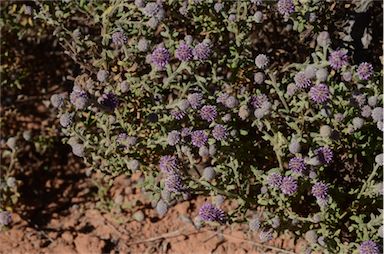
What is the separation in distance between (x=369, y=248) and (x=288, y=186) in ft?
1.25

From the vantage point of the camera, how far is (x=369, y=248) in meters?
2.48

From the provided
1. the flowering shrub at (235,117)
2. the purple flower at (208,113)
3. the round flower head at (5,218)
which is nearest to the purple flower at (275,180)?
the flowering shrub at (235,117)

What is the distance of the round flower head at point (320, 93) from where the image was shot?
8.21ft

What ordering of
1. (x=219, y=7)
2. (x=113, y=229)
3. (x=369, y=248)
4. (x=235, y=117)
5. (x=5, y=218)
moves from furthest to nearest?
(x=113, y=229)
(x=5, y=218)
(x=235, y=117)
(x=219, y=7)
(x=369, y=248)

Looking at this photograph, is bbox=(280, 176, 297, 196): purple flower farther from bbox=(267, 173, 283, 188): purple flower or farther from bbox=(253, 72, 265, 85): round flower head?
bbox=(253, 72, 265, 85): round flower head

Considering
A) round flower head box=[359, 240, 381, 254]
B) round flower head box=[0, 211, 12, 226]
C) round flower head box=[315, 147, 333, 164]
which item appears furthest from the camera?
round flower head box=[0, 211, 12, 226]

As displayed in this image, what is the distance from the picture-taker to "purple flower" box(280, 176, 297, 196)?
2.57 m

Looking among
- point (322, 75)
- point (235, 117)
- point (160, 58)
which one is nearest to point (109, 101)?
point (160, 58)

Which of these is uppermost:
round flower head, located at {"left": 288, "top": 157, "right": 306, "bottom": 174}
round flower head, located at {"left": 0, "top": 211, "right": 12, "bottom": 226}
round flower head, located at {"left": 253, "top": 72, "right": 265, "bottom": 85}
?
round flower head, located at {"left": 253, "top": 72, "right": 265, "bottom": 85}

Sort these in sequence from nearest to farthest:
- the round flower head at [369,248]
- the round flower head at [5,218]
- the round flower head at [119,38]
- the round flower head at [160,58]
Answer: the round flower head at [369,248], the round flower head at [160,58], the round flower head at [119,38], the round flower head at [5,218]

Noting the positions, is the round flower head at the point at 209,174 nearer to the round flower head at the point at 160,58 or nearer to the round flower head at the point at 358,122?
the round flower head at the point at 160,58

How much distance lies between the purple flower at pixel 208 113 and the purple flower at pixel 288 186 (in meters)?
0.38

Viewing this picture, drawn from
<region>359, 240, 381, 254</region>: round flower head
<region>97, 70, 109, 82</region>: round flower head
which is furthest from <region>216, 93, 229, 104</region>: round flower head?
<region>359, 240, 381, 254</region>: round flower head

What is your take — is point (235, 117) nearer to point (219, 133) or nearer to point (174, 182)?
point (219, 133)
